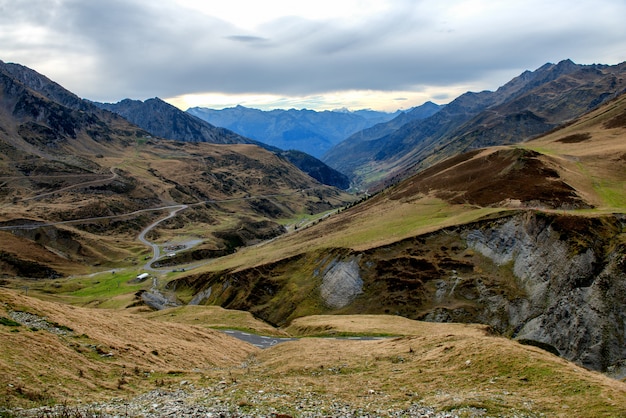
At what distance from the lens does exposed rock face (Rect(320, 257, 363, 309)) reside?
3169 inches

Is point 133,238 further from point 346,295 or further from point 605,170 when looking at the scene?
point 605,170

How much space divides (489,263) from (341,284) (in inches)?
1082

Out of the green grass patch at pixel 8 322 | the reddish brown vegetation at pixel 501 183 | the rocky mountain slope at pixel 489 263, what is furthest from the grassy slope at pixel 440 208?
the green grass patch at pixel 8 322

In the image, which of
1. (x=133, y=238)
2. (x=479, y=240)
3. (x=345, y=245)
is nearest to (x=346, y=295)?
(x=345, y=245)

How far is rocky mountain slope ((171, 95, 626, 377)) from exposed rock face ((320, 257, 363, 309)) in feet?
0.69

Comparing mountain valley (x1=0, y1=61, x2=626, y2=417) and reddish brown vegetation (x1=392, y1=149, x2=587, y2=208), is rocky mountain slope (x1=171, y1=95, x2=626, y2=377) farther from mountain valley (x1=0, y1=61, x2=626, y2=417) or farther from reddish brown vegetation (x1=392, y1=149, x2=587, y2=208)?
reddish brown vegetation (x1=392, y1=149, x2=587, y2=208)

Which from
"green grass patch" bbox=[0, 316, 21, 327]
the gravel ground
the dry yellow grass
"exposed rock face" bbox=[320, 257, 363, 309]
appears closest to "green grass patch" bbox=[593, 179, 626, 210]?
"exposed rock face" bbox=[320, 257, 363, 309]

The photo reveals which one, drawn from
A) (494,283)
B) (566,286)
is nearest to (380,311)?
(494,283)

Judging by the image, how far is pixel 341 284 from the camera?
270 feet

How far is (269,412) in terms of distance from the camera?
19.3 metres

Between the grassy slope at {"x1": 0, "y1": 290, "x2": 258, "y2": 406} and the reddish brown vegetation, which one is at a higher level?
the reddish brown vegetation

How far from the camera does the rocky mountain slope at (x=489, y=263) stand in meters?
58.9

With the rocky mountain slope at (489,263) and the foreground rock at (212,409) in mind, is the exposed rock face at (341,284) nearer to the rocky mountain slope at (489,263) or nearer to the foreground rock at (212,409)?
the rocky mountain slope at (489,263)

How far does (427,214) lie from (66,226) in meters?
158
